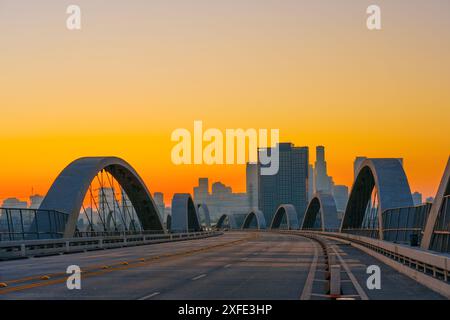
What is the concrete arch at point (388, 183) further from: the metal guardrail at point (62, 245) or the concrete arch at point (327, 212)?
the concrete arch at point (327, 212)

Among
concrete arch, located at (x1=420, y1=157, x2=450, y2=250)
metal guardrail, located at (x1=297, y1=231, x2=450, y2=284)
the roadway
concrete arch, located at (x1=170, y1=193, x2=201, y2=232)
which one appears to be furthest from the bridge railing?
concrete arch, located at (x1=170, y1=193, x2=201, y2=232)

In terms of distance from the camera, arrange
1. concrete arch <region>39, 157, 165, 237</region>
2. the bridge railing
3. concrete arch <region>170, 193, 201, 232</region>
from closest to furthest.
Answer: the bridge railing
concrete arch <region>39, 157, 165, 237</region>
concrete arch <region>170, 193, 201, 232</region>

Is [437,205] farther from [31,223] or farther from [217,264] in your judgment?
[31,223]

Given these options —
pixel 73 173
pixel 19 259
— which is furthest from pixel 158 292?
pixel 73 173

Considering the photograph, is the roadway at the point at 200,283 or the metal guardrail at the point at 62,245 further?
the metal guardrail at the point at 62,245

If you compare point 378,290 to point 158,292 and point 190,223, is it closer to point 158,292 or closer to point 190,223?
point 158,292

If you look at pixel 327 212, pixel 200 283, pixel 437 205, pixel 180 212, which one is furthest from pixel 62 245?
pixel 327 212

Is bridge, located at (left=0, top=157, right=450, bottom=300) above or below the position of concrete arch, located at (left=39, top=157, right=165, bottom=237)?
below

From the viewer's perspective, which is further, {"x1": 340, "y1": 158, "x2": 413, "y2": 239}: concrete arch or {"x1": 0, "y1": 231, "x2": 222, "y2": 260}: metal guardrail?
{"x1": 340, "y1": 158, "x2": 413, "y2": 239}: concrete arch

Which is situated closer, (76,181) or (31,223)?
(31,223)

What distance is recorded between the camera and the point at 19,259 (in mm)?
39406

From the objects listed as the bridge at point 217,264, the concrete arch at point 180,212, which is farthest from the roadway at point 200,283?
the concrete arch at point 180,212

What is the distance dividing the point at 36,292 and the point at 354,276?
11.0 m

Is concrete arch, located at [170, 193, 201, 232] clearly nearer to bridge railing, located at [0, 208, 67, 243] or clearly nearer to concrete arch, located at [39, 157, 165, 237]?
concrete arch, located at [39, 157, 165, 237]
